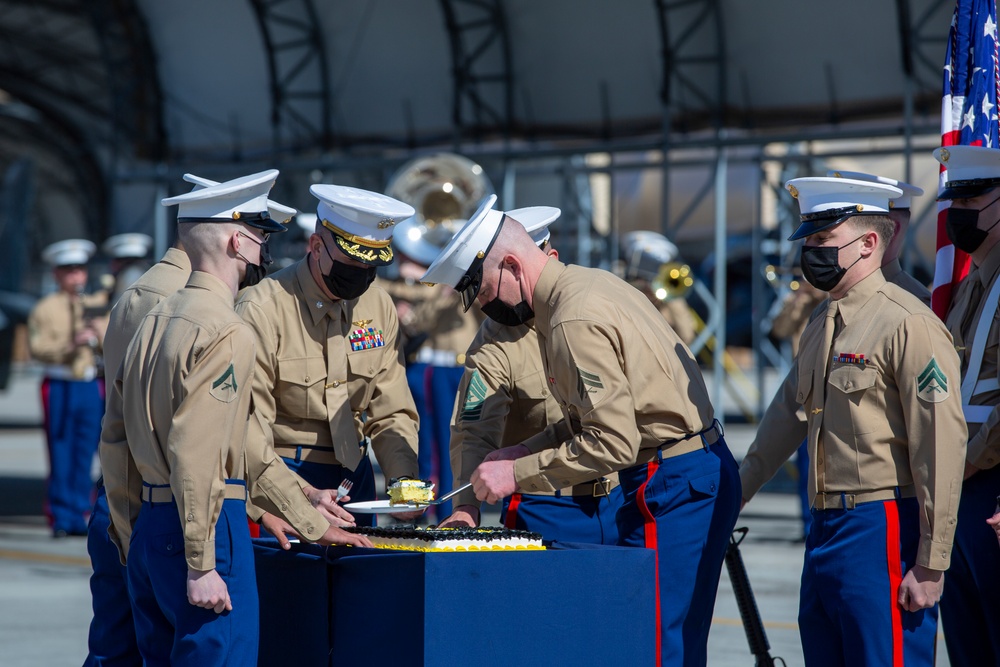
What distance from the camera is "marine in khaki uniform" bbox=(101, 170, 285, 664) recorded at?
3.63 metres

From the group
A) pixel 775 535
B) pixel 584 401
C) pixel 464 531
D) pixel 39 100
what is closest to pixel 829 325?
pixel 584 401

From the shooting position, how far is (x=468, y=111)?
16.3 meters

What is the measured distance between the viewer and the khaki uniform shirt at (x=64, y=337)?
35.1 feet

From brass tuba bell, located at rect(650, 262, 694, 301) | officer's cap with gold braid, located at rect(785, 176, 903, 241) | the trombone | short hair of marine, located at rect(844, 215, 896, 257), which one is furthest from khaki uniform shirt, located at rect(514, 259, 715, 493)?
brass tuba bell, located at rect(650, 262, 694, 301)

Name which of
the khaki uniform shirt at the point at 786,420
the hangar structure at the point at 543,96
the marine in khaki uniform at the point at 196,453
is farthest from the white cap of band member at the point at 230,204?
the hangar structure at the point at 543,96

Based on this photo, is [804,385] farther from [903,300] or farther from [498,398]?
[498,398]

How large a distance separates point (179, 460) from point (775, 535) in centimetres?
739

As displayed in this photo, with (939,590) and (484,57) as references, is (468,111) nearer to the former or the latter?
(484,57)

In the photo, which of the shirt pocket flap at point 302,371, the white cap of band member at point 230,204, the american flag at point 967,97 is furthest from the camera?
the american flag at point 967,97

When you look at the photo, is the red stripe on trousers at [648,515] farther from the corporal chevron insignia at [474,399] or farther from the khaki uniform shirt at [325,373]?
the khaki uniform shirt at [325,373]

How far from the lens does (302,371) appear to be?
491 cm

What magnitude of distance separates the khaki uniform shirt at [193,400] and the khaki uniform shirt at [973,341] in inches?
96.0

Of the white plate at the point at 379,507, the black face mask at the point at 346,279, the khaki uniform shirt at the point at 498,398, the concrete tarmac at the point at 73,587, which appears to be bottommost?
the concrete tarmac at the point at 73,587

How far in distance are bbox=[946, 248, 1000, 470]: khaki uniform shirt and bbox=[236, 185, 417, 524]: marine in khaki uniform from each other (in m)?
2.08
